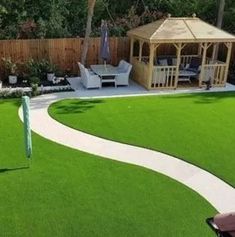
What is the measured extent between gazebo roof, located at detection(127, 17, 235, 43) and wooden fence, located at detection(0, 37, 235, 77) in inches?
77.7

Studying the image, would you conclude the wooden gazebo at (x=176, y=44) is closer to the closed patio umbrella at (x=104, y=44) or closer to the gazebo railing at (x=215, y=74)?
the gazebo railing at (x=215, y=74)

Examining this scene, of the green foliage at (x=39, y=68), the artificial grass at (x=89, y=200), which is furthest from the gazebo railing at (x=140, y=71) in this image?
the artificial grass at (x=89, y=200)

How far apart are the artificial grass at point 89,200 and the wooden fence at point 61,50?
847cm

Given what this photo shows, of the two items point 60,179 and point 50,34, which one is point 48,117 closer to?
point 60,179

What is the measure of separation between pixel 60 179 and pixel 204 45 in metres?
10.8

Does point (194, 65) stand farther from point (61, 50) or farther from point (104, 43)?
point (61, 50)

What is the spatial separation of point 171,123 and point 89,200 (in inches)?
223

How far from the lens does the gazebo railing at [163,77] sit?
17.4 meters

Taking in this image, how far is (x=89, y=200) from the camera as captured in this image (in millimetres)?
8422

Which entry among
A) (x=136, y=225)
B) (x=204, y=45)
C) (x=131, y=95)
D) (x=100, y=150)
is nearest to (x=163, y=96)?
(x=131, y=95)

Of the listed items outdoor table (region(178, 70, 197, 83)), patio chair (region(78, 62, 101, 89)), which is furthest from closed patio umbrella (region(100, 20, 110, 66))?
outdoor table (region(178, 70, 197, 83))

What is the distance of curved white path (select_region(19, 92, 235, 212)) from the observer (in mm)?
8836

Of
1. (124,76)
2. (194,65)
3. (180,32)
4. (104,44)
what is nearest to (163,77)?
(124,76)

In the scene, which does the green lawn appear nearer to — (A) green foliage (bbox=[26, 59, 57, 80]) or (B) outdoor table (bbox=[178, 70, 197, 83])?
(B) outdoor table (bbox=[178, 70, 197, 83])
